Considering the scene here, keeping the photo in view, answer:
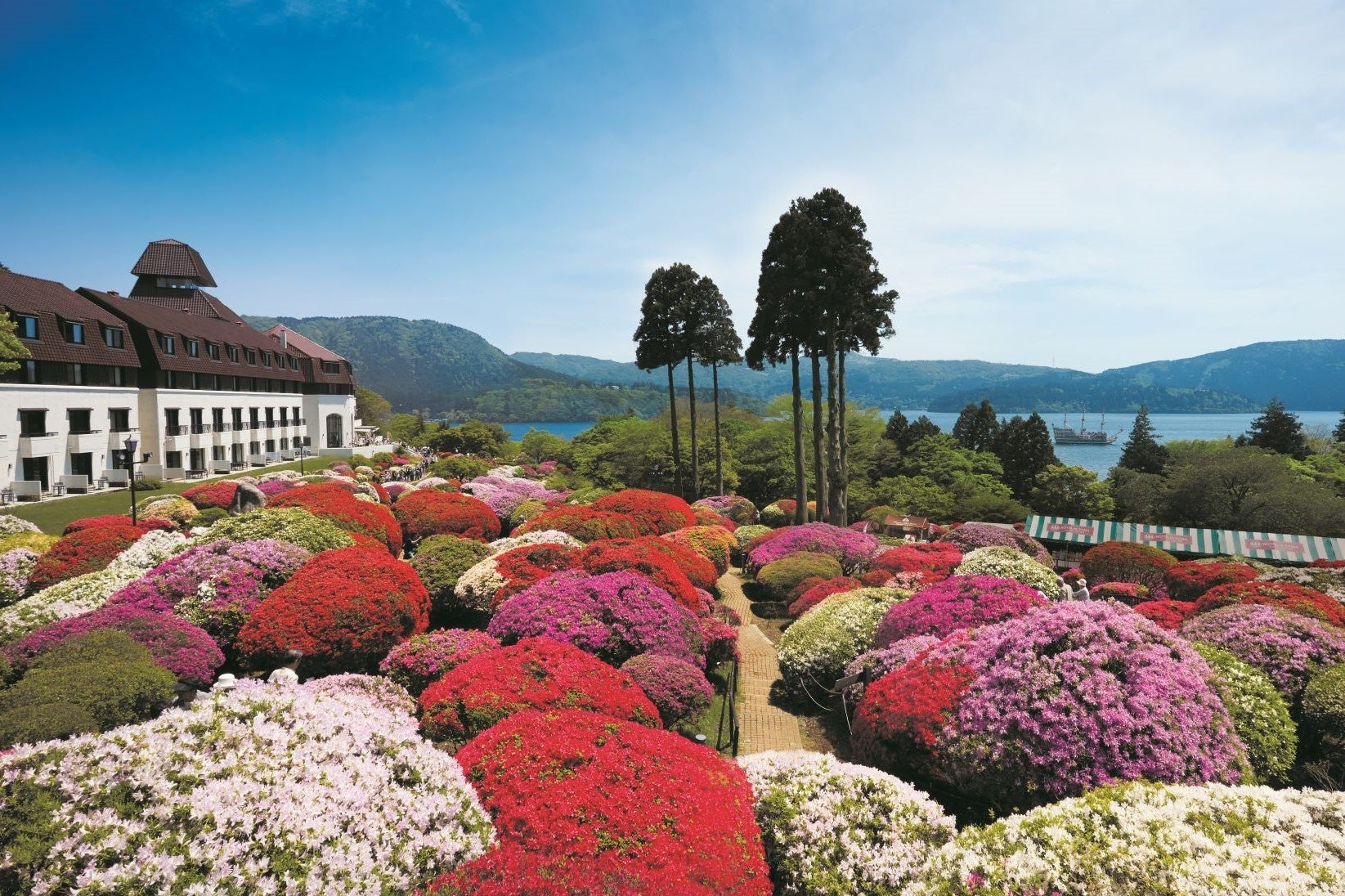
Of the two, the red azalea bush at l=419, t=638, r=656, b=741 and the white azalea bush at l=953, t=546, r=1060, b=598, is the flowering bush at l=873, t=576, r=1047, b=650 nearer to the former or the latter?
the white azalea bush at l=953, t=546, r=1060, b=598

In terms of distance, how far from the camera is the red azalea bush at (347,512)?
16.1 meters

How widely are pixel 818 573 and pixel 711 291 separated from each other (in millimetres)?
20526

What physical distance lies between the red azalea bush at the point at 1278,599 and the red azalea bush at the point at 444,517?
18893mm

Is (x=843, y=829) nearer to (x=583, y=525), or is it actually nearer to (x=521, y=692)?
(x=521, y=692)

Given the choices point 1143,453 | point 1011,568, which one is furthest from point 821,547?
point 1143,453

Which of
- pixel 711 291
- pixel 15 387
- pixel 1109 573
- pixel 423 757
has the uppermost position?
pixel 711 291

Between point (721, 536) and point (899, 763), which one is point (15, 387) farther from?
point (899, 763)

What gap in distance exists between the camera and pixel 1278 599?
10.9 meters

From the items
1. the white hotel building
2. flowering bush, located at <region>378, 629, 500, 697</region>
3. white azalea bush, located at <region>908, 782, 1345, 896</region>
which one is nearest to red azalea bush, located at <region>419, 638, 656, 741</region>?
flowering bush, located at <region>378, 629, 500, 697</region>

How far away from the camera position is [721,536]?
838 inches

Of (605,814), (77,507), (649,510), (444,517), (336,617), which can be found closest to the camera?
(605,814)

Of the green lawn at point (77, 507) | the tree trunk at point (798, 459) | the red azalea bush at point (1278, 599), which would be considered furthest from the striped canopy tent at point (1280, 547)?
the green lawn at point (77, 507)

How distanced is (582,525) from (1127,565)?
16.8m

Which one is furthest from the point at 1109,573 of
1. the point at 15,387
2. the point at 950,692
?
the point at 15,387
